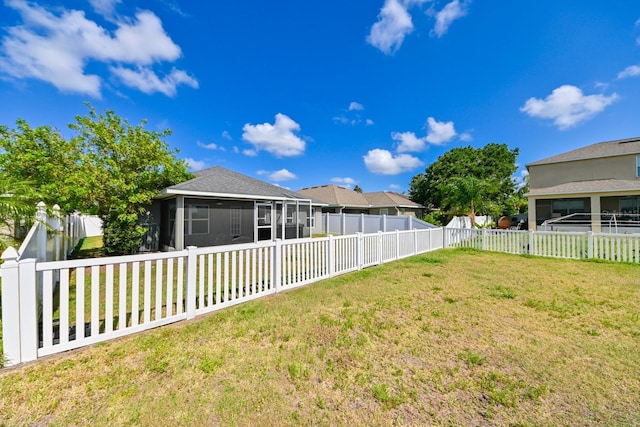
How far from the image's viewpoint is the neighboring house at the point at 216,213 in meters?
10.1

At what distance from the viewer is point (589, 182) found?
54.0ft

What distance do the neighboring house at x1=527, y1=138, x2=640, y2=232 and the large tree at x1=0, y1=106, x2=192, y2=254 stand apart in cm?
2328

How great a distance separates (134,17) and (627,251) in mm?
16929

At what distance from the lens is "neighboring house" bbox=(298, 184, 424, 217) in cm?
2341

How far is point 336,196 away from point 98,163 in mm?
17540

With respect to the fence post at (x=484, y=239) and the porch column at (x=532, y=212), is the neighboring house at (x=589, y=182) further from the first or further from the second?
the fence post at (x=484, y=239)

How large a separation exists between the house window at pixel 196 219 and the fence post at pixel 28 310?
8208 mm

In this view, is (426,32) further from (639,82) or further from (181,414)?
(181,414)

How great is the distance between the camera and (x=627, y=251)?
748 cm

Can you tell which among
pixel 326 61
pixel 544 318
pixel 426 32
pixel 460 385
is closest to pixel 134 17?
pixel 326 61

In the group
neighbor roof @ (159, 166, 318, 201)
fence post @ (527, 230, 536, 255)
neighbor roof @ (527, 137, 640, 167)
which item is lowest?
fence post @ (527, 230, 536, 255)

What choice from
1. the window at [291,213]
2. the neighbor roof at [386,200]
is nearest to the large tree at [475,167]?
the neighbor roof at [386,200]

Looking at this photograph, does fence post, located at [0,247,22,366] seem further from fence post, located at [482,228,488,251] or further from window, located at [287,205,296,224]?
fence post, located at [482,228,488,251]

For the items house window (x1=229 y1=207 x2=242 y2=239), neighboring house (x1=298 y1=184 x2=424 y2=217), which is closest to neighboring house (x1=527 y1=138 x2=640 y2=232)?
neighboring house (x1=298 y1=184 x2=424 y2=217)
